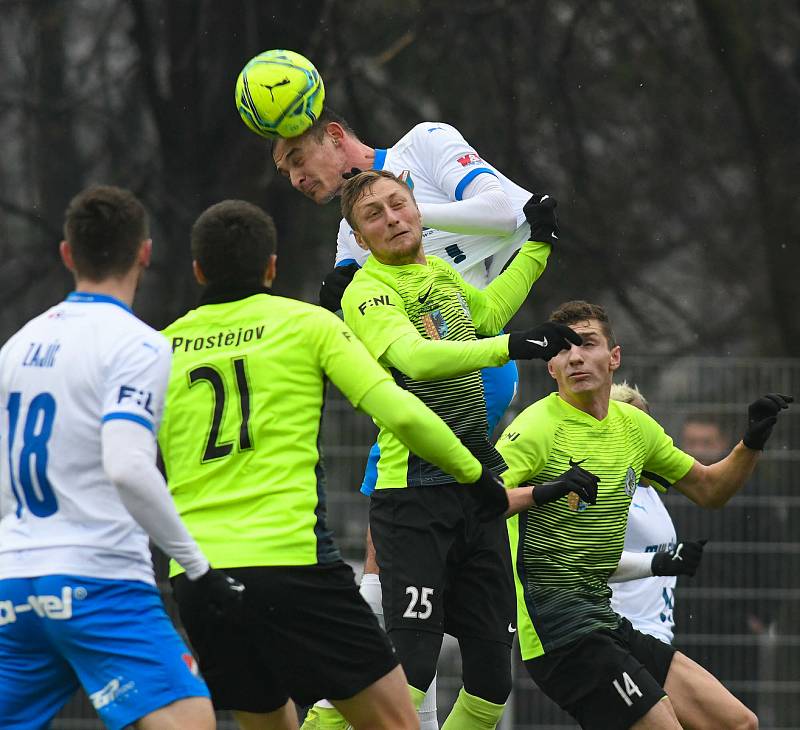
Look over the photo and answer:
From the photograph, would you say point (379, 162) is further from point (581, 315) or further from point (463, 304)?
point (581, 315)

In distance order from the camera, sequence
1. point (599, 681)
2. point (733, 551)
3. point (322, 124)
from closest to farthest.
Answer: point (599, 681), point (322, 124), point (733, 551)

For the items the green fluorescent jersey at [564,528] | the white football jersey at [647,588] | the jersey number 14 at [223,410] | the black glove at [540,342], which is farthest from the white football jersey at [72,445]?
the white football jersey at [647,588]

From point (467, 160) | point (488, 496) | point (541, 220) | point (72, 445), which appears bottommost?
point (488, 496)

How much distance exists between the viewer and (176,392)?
481 cm

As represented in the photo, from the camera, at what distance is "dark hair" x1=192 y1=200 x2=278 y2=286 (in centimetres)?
489

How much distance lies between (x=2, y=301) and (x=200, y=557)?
10.2 metres

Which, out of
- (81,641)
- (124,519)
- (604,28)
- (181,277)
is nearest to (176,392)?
(124,519)

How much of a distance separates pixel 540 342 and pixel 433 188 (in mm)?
1435

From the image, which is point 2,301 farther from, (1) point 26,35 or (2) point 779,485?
(2) point 779,485

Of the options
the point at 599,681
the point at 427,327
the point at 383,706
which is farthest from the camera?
the point at 599,681

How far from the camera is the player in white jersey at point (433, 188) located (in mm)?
6258

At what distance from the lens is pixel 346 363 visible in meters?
4.79

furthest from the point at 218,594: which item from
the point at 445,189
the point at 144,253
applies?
the point at 445,189

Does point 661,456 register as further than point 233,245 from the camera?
Yes
